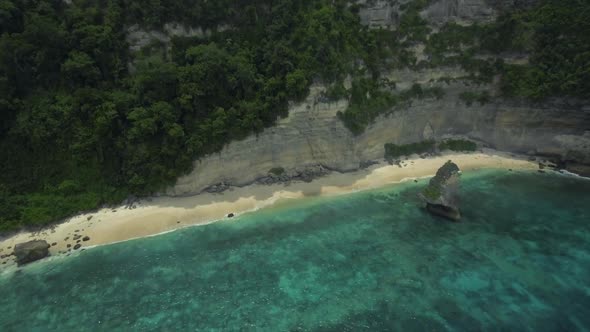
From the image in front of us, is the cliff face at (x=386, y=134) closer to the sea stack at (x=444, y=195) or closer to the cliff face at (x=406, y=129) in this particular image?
the cliff face at (x=406, y=129)

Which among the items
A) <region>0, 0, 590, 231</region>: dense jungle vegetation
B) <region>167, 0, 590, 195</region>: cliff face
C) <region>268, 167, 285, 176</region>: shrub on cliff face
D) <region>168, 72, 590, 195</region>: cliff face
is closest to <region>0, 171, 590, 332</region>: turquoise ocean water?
<region>268, 167, 285, 176</region>: shrub on cliff face

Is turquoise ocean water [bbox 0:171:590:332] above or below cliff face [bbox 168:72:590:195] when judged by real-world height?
below

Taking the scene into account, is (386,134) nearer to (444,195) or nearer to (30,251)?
(444,195)

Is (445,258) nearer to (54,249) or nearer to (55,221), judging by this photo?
(54,249)

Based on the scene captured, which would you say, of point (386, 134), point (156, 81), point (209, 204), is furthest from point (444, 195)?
point (156, 81)

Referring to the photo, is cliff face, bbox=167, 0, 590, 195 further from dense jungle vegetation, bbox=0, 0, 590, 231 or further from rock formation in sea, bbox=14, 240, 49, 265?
rock formation in sea, bbox=14, 240, 49, 265

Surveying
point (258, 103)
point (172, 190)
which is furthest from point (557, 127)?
point (172, 190)

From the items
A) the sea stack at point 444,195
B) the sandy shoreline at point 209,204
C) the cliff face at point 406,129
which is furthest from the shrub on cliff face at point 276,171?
the sea stack at point 444,195
